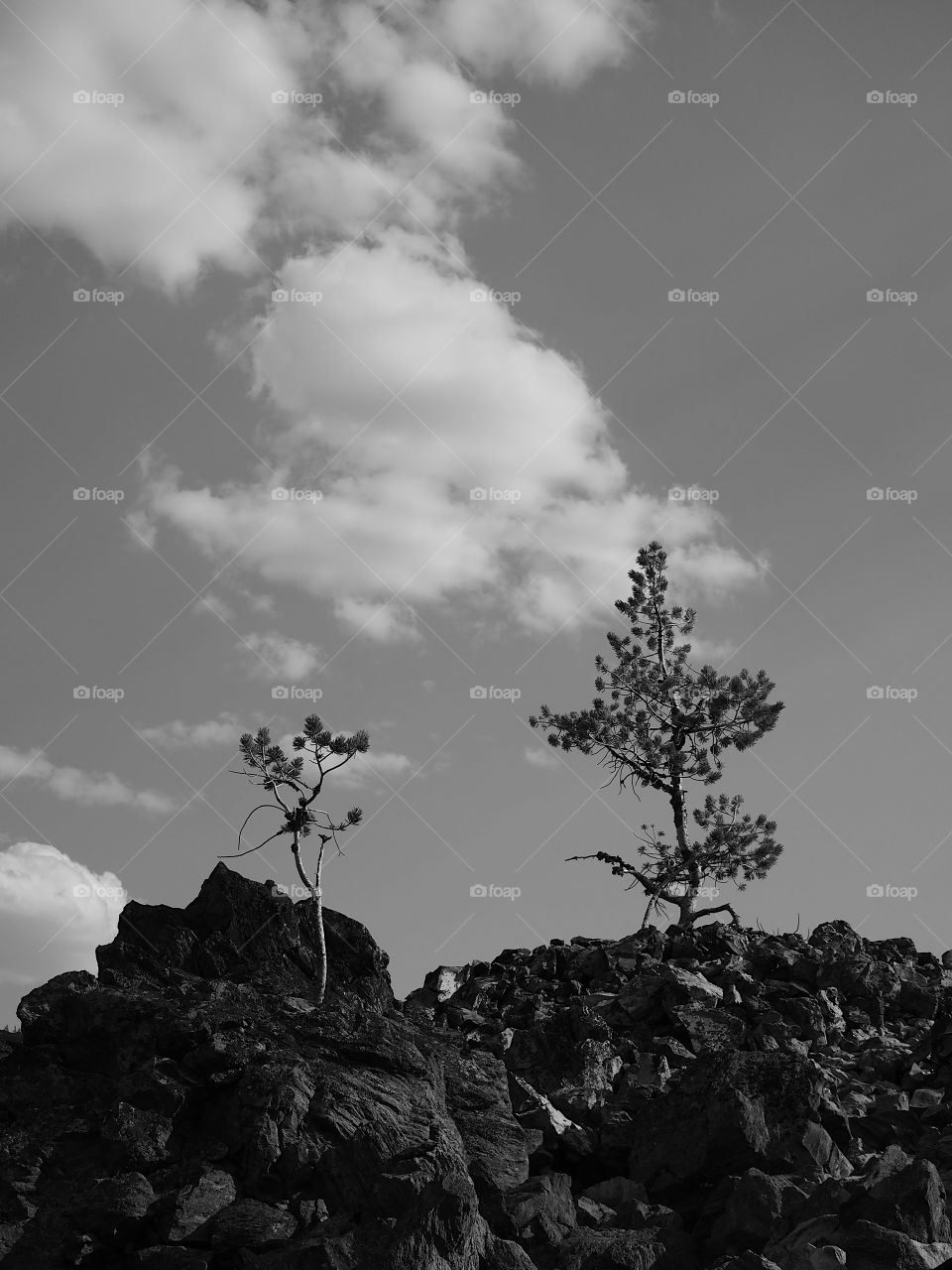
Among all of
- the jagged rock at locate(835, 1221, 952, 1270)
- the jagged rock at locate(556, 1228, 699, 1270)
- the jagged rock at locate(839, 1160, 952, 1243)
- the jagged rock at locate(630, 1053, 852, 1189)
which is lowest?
the jagged rock at locate(556, 1228, 699, 1270)

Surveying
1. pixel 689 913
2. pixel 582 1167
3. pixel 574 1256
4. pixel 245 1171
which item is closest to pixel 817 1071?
pixel 582 1167

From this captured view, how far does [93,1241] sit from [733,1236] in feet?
23.9

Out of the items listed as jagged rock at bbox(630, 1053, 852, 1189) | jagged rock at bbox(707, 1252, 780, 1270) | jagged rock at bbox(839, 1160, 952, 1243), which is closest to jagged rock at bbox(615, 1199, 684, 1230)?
jagged rock at bbox(630, 1053, 852, 1189)

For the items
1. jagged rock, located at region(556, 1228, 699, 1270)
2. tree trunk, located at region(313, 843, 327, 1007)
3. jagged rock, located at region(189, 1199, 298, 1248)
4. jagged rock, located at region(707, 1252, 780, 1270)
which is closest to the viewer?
jagged rock, located at region(707, 1252, 780, 1270)

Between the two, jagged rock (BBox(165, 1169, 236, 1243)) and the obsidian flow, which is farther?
jagged rock (BBox(165, 1169, 236, 1243))

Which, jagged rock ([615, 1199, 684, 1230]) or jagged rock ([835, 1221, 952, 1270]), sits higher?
jagged rock ([835, 1221, 952, 1270])

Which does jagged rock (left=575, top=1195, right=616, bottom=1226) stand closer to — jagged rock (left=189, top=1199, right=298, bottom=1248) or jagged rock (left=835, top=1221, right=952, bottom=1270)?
jagged rock (left=835, top=1221, right=952, bottom=1270)

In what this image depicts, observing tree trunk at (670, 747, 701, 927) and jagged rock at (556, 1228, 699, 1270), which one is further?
tree trunk at (670, 747, 701, 927)

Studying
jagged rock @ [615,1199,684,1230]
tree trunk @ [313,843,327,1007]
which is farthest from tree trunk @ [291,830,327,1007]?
jagged rock @ [615,1199,684,1230]

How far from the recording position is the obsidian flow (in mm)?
13117

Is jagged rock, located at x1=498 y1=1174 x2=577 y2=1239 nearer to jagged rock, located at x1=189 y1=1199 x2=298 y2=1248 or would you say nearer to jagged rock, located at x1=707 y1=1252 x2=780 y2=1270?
jagged rock, located at x1=707 y1=1252 x2=780 y2=1270

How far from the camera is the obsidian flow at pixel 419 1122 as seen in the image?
516 inches

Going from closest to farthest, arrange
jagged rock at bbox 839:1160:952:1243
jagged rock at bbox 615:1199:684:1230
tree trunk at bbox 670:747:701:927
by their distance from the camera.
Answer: jagged rock at bbox 839:1160:952:1243 → jagged rock at bbox 615:1199:684:1230 → tree trunk at bbox 670:747:701:927

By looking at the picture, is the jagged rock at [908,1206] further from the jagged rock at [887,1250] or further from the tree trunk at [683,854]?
the tree trunk at [683,854]
